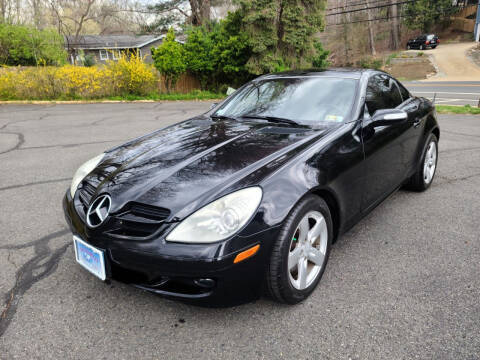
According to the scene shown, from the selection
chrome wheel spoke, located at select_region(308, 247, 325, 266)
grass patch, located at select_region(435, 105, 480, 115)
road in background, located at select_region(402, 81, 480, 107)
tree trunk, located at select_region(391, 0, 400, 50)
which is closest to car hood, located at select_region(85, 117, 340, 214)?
chrome wheel spoke, located at select_region(308, 247, 325, 266)

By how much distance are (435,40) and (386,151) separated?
42337mm

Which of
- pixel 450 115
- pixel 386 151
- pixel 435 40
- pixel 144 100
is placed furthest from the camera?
pixel 435 40

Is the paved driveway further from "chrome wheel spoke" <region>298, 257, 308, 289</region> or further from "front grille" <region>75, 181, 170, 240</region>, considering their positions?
"front grille" <region>75, 181, 170, 240</region>

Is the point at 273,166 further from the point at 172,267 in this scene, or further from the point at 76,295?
the point at 76,295

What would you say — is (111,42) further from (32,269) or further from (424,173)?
(32,269)

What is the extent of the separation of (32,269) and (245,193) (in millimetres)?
1830

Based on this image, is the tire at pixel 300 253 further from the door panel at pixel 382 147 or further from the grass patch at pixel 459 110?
the grass patch at pixel 459 110

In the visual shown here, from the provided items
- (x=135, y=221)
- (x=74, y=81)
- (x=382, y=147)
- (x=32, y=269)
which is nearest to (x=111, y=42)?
(x=74, y=81)

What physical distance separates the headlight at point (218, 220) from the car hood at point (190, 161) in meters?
0.08

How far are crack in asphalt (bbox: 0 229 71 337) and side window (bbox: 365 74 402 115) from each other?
2.85 metres

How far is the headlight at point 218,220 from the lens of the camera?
1848mm

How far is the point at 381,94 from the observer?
11.2ft

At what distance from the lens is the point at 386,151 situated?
3086mm

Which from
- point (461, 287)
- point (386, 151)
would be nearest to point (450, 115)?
point (386, 151)
